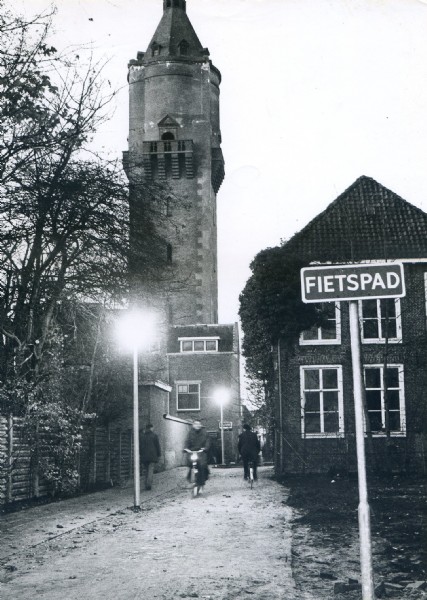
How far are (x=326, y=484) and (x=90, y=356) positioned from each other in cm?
828

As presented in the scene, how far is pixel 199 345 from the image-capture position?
56.0m

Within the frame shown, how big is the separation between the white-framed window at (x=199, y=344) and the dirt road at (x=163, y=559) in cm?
3952

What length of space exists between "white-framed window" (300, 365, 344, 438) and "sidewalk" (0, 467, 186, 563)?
8.33m

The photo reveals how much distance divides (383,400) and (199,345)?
27.2m

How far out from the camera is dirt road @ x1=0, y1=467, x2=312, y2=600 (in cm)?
815

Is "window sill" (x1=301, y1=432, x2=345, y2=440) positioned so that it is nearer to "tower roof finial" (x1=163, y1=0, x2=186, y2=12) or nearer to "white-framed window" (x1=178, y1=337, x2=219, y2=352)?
"white-framed window" (x1=178, y1=337, x2=219, y2=352)

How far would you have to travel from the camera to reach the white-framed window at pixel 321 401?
2989 centimetres

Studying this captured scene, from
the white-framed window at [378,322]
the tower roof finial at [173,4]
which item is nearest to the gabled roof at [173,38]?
the tower roof finial at [173,4]

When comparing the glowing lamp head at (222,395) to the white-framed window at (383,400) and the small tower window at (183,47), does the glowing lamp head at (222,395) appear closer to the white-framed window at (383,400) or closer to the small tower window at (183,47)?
the white-framed window at (383,400)

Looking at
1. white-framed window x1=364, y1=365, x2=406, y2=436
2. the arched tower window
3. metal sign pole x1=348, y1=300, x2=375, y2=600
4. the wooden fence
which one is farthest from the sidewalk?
the arched tower window

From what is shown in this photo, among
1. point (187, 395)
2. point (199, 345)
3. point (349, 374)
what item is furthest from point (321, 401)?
point (199, 345)

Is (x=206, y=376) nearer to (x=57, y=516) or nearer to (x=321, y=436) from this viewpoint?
(x=321, y=436)

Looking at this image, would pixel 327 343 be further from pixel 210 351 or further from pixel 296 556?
pixel 210 351

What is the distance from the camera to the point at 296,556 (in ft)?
34.2
